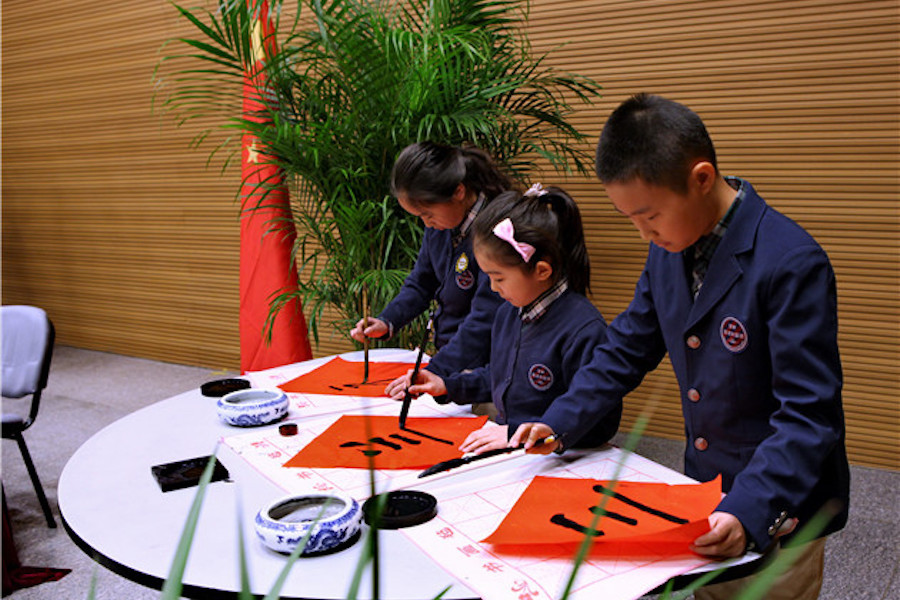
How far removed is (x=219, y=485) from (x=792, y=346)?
0.99 metres

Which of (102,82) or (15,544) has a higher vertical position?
(102,82)

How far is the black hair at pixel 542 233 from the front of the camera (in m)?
1.68

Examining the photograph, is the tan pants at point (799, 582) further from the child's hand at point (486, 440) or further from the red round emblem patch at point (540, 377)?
the red round emblem patch at point (540, 377)

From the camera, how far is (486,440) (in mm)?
1420

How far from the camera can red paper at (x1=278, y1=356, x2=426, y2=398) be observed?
6.28ft

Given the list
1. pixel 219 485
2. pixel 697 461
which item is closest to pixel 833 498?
pixel 697 461

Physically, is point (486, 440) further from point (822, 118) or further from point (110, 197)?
point (110, 197)

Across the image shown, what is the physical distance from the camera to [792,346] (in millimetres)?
1165

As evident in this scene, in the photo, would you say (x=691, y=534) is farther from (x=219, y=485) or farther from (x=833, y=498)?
(x=219, y=485)

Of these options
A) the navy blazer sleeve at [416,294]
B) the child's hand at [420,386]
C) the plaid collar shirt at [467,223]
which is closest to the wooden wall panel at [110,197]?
the navy blazer sleeve at [416,294]

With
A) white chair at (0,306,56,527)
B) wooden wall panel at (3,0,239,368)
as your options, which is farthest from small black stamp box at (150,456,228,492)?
wooden wall panel at (3,0,239,368)

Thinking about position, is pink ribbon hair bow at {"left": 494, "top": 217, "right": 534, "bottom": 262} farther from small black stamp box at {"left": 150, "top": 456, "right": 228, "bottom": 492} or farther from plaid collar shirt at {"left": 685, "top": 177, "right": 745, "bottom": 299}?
small black stamp box at {"left": 150, "top": 456, "right": 228, "bottom": 492}

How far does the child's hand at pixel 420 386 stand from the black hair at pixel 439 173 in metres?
0.60

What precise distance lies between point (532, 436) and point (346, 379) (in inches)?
31.2
